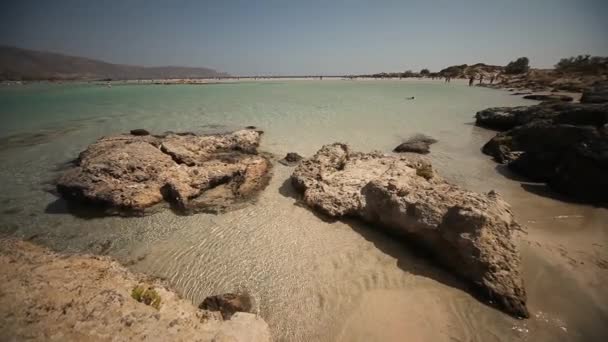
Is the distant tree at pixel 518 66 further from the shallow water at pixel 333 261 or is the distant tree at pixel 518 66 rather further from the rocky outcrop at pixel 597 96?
the shallow water at pixel 333 261

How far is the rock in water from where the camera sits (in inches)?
133

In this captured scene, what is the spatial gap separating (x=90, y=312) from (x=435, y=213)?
4.67 meters

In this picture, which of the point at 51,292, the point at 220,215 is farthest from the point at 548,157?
the point at 51,292

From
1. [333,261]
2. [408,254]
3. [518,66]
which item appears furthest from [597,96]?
[518,66]

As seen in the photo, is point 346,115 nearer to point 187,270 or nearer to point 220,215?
point 220,215

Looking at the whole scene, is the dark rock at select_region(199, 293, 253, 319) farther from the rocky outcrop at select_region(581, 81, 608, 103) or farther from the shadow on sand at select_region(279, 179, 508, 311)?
the rocky outcrop at select_region(581, 81, 608, 103)

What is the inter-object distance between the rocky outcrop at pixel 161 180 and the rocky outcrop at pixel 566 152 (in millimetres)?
7457

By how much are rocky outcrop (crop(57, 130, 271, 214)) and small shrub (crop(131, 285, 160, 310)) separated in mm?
2365

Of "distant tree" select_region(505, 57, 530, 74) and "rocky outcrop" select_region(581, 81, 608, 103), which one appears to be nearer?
"rocky outcrop" select_region(581, 81, 608, 103)

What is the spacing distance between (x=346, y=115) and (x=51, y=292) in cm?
1555

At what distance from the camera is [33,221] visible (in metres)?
5.12

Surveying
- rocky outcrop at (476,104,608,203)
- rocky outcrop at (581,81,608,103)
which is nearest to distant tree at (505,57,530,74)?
rocky outcrop at (581,81,608,103)

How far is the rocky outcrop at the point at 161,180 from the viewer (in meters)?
5.34

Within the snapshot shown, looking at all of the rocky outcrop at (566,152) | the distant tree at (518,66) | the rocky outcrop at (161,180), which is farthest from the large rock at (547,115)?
the distant tree at (518,66)
